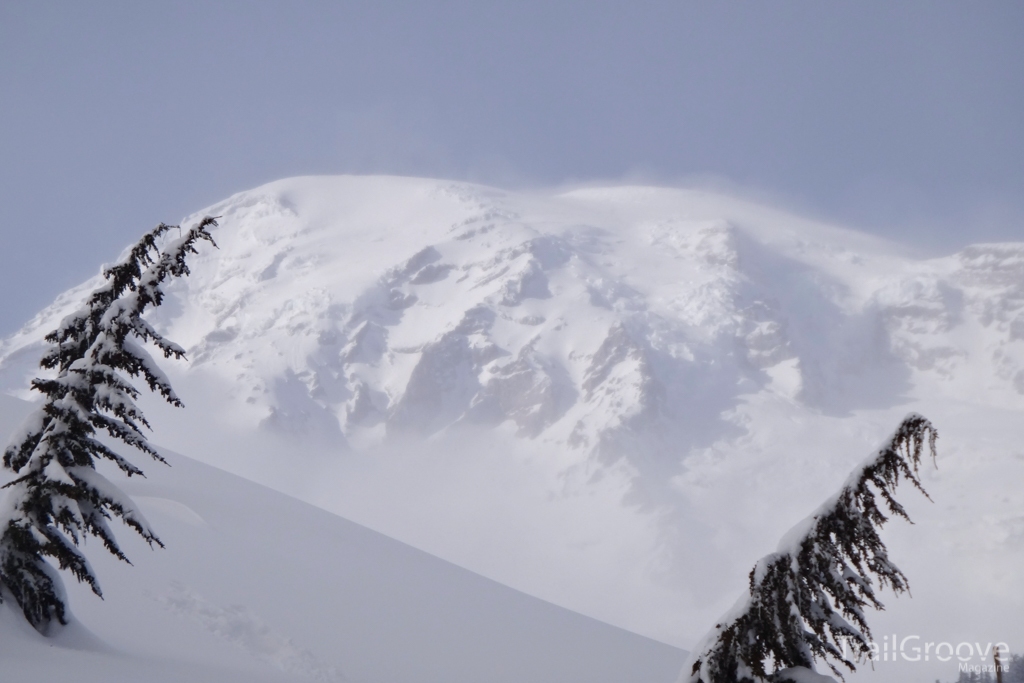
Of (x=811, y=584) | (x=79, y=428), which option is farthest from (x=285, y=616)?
(x=811, y=584)

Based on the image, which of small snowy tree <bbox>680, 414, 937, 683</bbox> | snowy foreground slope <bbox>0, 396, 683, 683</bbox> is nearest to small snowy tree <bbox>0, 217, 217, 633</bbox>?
snowy foreground slope <bbox>0, 396, 683, 683</bbox>

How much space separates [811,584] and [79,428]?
8163 millimetres

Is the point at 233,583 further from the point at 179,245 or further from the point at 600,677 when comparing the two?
the point at 179,245

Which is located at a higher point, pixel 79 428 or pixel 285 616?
pixel 285 616

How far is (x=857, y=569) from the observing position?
20.6ft

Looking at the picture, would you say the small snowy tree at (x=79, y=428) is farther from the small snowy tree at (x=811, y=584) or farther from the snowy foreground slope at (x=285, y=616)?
the small snowy tree at (x=811, y=584)

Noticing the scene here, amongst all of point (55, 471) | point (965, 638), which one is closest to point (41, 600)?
point (55, 471)

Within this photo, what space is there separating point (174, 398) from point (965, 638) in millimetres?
206608

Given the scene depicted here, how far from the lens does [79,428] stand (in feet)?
32.4

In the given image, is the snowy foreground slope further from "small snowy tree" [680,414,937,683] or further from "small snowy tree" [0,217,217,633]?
"small snowy tree" [680,414,937,683]

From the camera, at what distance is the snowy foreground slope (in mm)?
12586

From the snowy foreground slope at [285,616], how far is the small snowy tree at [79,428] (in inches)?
31.6

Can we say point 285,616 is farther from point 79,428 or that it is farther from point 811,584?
point 811,584

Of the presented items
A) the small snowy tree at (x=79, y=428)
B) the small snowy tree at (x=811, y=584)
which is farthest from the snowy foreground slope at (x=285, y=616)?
the small snowy tree at (x=811, y=584)
